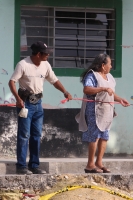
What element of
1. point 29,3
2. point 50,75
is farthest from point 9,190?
point 29,3

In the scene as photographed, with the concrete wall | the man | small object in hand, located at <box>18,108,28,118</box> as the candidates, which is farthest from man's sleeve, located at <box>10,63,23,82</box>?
the concrete wall

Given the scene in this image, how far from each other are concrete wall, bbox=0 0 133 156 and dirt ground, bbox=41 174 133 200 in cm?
283

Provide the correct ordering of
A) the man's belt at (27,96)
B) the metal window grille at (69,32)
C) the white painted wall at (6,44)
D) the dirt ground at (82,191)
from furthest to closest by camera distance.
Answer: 1. the metal window grille at (69,32)
2. the white painted wall at (6,44)
3. the man's belt at (27,96)
4. the dirt ground at (82,191)

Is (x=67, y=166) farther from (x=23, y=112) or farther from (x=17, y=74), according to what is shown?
(x=17, y=74)

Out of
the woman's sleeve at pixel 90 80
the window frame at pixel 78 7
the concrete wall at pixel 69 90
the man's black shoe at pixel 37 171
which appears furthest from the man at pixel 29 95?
A: the window frame at pixel 78 7

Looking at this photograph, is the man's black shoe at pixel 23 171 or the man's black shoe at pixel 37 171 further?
the man's black shoe at pixel 37 171

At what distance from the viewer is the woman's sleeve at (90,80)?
771 centimetres

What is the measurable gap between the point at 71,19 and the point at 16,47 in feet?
3.59

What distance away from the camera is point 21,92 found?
7719 mm

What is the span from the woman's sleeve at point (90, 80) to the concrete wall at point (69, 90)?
228 cm

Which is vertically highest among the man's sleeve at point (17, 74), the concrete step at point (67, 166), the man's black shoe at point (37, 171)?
the man's sleeve at point (17, 74)

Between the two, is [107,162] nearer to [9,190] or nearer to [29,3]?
[9,190]

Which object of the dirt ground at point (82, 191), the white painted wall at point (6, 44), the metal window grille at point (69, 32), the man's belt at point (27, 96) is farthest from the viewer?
the metal window grille at point (69, 32)

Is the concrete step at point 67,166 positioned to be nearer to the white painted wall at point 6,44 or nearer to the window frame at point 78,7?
the white painted wall at point 6,44
